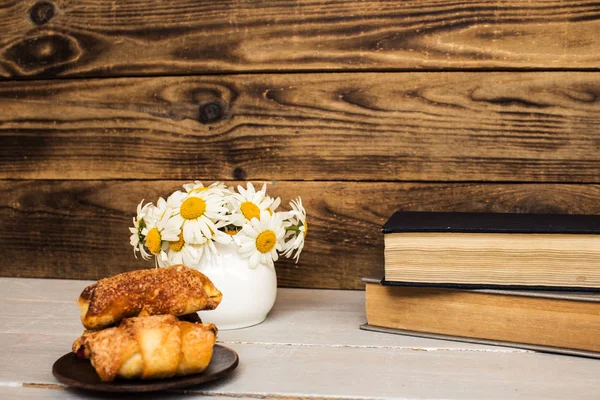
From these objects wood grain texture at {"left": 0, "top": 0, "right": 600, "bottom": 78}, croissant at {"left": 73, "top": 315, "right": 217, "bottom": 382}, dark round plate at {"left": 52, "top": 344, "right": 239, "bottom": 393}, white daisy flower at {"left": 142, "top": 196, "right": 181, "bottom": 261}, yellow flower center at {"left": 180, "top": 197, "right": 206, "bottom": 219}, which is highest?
wood grain texture at {"left": 0, "top": 0, "right": 600, "bottom": 78}

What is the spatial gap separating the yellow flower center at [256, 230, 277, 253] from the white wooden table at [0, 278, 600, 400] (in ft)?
0.36

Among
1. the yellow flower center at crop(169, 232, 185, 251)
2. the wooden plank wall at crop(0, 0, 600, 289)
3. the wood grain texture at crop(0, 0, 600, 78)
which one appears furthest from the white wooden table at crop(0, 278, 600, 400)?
the wood grain texture at crop(0, 0, 600, 78)

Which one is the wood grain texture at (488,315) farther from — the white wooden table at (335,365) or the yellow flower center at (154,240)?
the yellow flower center at (154,240)

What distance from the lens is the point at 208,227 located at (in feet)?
2.86

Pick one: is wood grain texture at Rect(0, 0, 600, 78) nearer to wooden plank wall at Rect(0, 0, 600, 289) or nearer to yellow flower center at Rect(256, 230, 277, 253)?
wooden plank wall at Rect(0, 0, 600, 289)

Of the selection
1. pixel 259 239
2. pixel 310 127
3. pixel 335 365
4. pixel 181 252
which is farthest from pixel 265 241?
pixel 310 127

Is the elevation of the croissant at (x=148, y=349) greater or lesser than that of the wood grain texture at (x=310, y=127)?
lesser

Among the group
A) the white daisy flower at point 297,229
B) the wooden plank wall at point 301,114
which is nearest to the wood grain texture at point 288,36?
the wooden plank wall at point 301,114

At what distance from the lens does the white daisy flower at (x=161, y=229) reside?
872mm

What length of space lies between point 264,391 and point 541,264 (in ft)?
1.21

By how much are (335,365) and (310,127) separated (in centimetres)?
51

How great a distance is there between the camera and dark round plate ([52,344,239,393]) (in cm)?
61

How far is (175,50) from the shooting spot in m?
1.18

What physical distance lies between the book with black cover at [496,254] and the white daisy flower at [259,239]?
15cm
